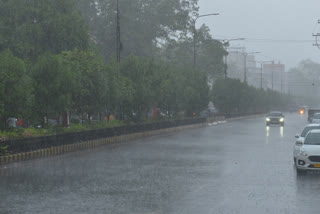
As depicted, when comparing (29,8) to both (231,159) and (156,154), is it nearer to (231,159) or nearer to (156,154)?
(156,154)

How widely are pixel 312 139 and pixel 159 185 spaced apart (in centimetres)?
584

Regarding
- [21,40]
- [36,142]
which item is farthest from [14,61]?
[21,40]

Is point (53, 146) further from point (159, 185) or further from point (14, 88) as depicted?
point (159, 185)

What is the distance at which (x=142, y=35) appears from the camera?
73688mm

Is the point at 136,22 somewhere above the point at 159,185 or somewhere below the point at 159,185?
above

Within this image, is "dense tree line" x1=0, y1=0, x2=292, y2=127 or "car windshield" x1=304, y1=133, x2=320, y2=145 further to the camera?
"dense tree line" x1=0, y1=0, x2=292, y2=127

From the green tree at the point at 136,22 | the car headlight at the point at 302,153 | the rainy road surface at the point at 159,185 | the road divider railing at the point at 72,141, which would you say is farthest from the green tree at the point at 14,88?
the green tree at the point at 136,22

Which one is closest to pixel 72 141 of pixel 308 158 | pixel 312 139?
pixel 312 139

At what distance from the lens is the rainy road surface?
11.2 metres

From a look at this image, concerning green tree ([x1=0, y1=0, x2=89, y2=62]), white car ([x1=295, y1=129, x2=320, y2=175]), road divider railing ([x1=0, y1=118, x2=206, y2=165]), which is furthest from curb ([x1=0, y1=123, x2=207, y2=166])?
white car ([x1=295, y1=129, x2=320, y2=175])

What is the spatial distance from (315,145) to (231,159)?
5.18 meters

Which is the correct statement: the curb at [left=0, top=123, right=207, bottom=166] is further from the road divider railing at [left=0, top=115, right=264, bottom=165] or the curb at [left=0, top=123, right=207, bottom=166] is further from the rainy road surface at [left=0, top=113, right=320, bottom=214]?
the rainy road surface at [left=0, top=113, right=320, bottom=214]

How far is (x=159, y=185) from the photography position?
1430cm

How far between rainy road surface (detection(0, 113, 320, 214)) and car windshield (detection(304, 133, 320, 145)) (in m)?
1.03
